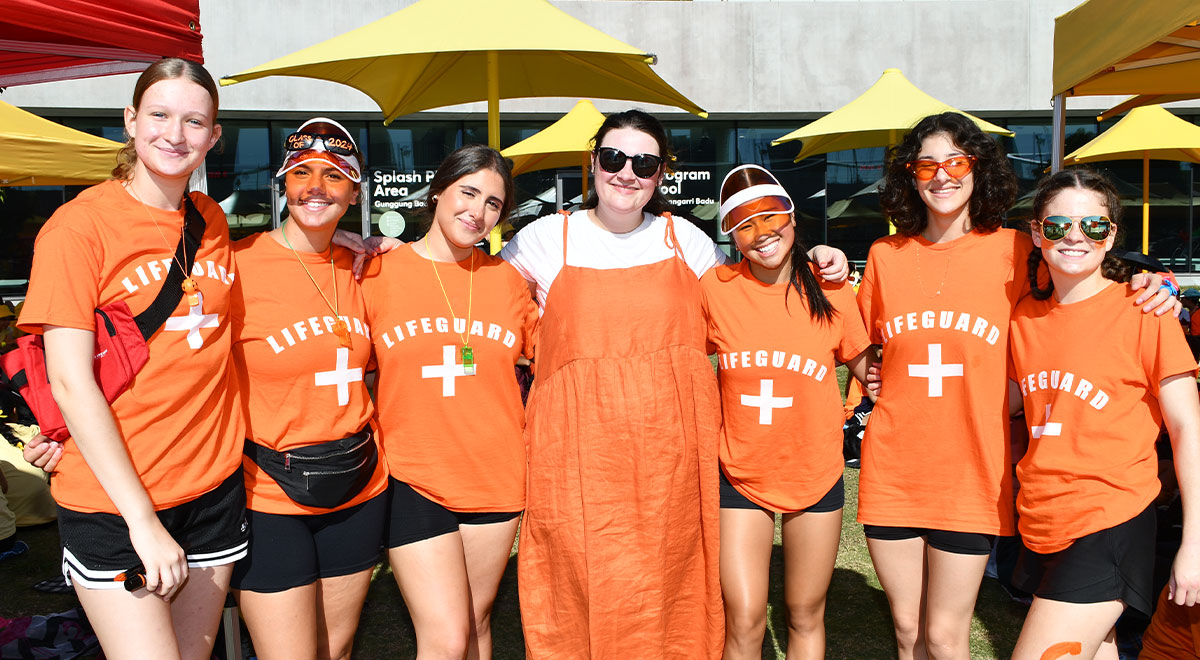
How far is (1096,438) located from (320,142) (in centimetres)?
222

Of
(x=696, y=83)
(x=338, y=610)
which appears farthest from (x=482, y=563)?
(x=696, y=83)

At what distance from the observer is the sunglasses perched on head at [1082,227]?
2217 millimetres

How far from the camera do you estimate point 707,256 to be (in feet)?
9.05

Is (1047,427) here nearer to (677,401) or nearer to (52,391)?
(677,401)

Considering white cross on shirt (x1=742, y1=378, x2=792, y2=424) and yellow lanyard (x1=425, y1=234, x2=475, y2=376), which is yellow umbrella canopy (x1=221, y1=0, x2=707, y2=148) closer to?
yellow lanyard (x1=425, y1=234, x2=475, y2=376)

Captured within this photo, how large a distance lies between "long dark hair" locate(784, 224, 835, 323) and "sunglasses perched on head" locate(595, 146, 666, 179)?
18.3 inches

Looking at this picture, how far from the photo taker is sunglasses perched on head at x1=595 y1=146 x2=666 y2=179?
100 inches

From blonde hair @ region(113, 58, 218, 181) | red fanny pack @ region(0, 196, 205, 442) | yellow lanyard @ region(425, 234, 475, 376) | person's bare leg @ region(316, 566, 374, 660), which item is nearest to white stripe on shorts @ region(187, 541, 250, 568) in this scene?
person's bare leg @ region(316, 566, 374, 660)

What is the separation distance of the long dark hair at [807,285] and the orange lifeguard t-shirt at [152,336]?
1.60m

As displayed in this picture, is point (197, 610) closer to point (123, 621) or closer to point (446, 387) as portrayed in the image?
point (123, 621)

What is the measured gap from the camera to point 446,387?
250 cm

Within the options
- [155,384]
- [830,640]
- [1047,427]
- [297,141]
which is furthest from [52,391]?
[830,640]

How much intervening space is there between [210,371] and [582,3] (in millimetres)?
12493

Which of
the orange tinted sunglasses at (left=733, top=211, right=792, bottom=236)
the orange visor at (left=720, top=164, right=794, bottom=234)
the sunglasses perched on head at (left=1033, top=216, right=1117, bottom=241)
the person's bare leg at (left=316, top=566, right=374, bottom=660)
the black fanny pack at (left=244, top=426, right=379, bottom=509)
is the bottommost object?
the person's bare leg at (left=316, top=566, right=374, bottom=660)
